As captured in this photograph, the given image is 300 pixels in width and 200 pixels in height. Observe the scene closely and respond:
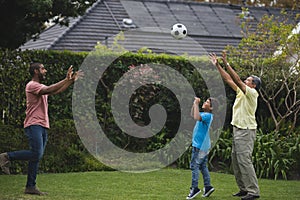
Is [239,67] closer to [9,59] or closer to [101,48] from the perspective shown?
[101,48]

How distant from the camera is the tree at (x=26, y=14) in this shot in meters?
8.84

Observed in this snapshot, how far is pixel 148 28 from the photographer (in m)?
18.5

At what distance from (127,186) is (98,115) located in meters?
3.53

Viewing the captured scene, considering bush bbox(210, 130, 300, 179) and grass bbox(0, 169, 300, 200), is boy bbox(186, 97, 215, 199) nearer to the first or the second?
grass bbox(0, 169, 300, 200)

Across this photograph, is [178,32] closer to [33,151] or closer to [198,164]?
[198,164]

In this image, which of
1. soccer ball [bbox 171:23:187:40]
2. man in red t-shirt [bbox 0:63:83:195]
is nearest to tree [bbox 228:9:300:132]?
soccer ball [bbox 171:23:187:40]

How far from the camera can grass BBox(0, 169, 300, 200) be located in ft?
24.4

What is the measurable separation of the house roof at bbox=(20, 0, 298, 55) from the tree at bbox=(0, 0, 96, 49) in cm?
671

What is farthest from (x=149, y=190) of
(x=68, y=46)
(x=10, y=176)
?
(x=68, y=46)

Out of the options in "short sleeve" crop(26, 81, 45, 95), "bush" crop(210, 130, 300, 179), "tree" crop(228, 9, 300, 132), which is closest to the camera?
"short sleeve" crop(26, 81, 45, 95)

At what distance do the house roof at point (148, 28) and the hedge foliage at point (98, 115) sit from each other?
492cm

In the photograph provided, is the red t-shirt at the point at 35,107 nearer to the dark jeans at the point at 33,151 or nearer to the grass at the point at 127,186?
the dark jeans at the point at 33,151

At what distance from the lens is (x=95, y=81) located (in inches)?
462

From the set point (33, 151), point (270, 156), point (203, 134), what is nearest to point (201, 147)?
point (203, 134)
